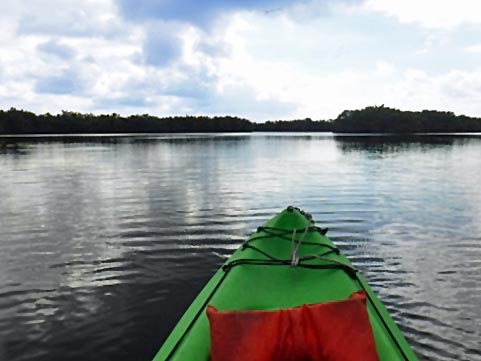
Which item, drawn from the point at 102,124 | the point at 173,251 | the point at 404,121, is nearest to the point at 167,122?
the point at 102,124

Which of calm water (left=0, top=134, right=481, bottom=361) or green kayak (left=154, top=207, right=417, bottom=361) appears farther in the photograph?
calm water (left=0, top=134, right=481, bottom=361)

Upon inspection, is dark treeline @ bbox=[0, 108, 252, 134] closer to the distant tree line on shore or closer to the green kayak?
the distant tree line on shore

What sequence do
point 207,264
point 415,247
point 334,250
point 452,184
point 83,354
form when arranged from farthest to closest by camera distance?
1. point 452,184
2. point 415,247
3. point 207,264
4. point 334,250
5. point 83,354

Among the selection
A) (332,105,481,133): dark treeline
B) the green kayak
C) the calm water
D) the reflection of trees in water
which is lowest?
the calm water

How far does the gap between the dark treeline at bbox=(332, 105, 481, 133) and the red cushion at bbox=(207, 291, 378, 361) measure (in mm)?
131304

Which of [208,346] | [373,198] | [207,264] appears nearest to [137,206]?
[207,264]

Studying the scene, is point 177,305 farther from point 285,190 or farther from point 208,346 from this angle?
point 285,190

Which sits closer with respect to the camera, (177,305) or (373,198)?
(177,305)

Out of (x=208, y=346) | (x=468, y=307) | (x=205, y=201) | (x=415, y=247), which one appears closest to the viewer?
(x=208, y=346)

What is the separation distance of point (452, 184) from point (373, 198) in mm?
5777

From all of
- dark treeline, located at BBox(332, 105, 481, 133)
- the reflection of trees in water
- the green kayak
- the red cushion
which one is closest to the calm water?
the green kayak

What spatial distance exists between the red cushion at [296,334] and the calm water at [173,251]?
2.50 meters

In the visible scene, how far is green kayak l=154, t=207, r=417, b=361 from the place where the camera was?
3424mm

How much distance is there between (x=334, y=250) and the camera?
5859 mm
